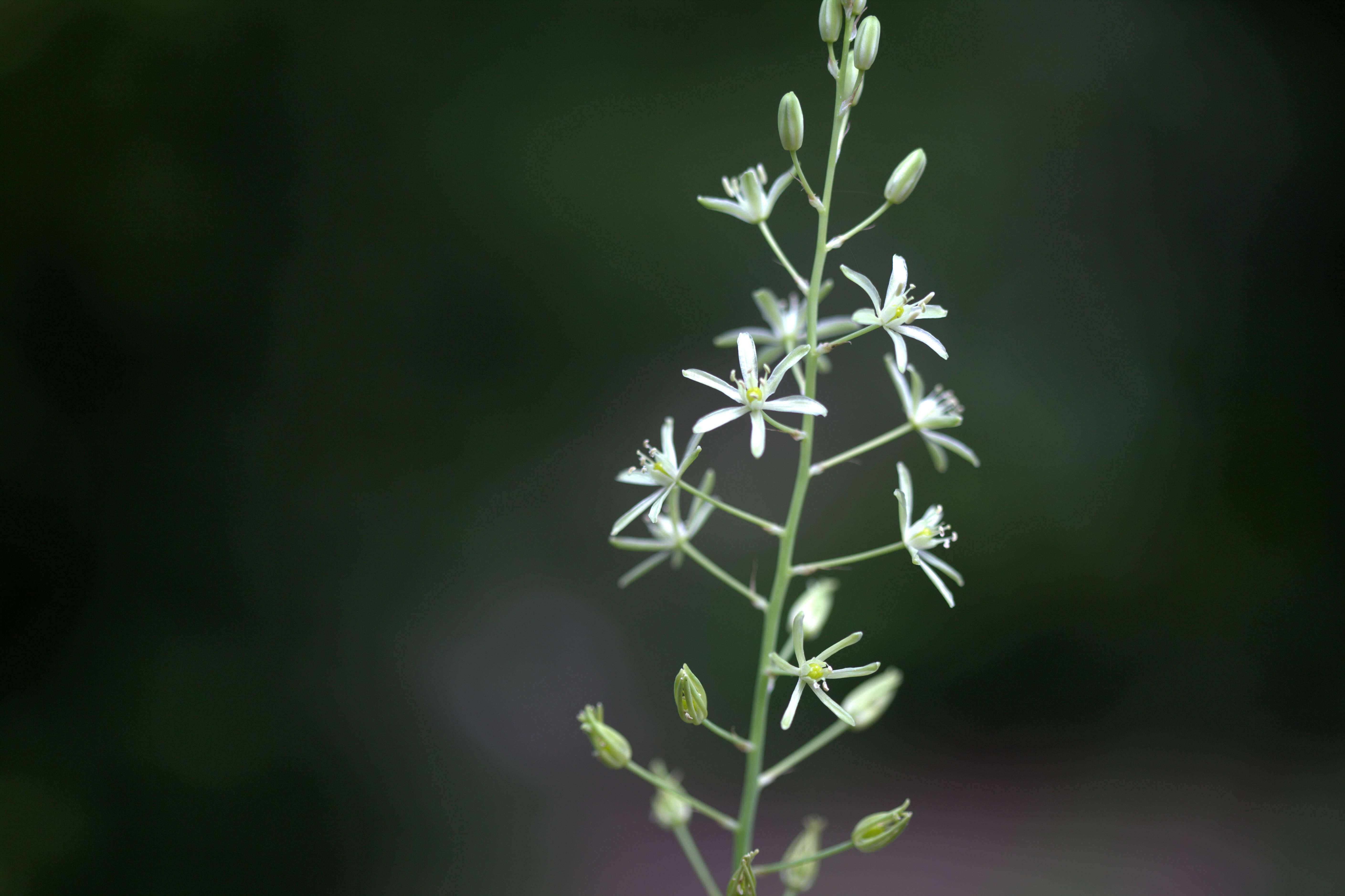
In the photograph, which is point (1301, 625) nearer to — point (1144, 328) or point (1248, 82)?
point (1144, 328)

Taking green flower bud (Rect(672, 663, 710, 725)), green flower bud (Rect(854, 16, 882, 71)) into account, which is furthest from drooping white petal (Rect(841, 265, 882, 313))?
green flower bud (Rect(672, 663, 710, 725))

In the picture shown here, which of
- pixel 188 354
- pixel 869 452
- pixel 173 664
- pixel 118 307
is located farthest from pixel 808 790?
pixel 118 307

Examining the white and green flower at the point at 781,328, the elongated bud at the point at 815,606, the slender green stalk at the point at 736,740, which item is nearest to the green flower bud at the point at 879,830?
the slender green stalk at the point at 736,740

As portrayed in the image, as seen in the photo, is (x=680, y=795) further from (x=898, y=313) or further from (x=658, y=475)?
(x=898, y=313)

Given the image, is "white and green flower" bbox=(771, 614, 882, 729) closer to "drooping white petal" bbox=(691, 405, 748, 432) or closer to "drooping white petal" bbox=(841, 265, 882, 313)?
"drooping white petal" bbox=(691, 405, 748, 432)

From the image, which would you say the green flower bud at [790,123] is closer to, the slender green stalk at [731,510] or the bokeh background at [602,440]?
the slender green stalk at [731,510]

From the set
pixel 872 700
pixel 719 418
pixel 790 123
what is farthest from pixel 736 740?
pixel 790 123
